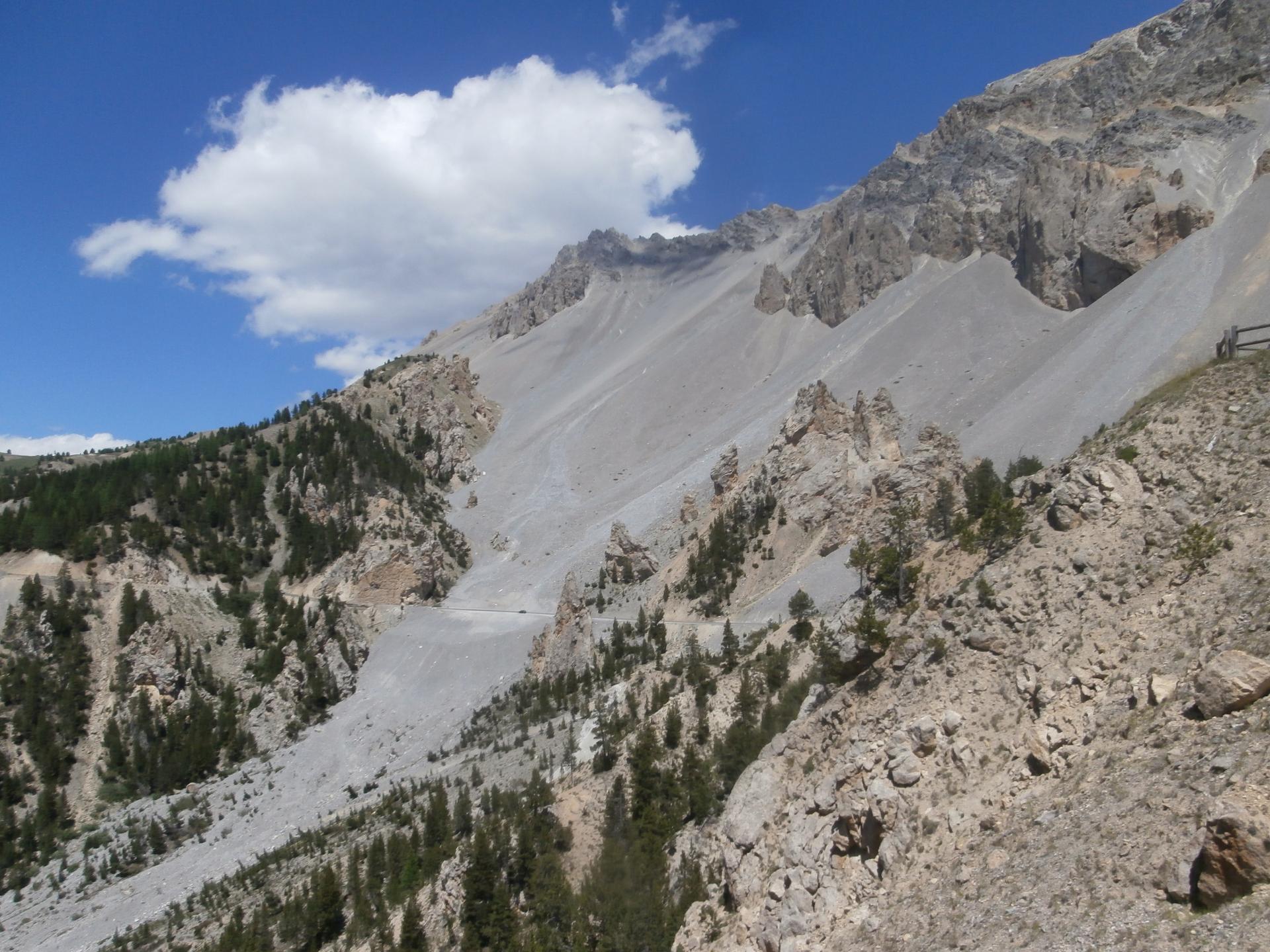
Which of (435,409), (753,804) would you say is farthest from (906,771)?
(435,409)

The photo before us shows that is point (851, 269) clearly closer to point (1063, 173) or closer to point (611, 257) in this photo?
point (1063, 173)

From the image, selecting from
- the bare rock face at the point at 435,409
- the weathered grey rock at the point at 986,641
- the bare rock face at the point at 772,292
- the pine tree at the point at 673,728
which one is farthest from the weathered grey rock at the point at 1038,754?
the bare rock face at the point at 772,292

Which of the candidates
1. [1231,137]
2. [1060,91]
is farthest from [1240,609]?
[1060,91]

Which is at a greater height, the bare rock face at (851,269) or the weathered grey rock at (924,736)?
the bare rock face at (851,269)

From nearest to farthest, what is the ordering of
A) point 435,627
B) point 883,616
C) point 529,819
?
1. point 883,616
2. point 529,819
3. point 435,627

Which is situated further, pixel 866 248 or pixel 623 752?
pixel 866 248

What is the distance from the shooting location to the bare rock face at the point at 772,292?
400 feet

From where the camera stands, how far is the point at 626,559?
62.9 m

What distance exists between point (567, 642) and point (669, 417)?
58755 mm

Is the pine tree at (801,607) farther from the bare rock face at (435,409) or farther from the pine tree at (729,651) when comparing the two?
the bare rock face at (435,409)

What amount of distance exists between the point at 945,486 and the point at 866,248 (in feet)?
281

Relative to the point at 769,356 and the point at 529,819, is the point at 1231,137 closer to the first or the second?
the point at 769,356

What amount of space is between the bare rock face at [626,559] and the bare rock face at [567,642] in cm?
1026

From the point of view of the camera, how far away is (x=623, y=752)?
81.6 ft
